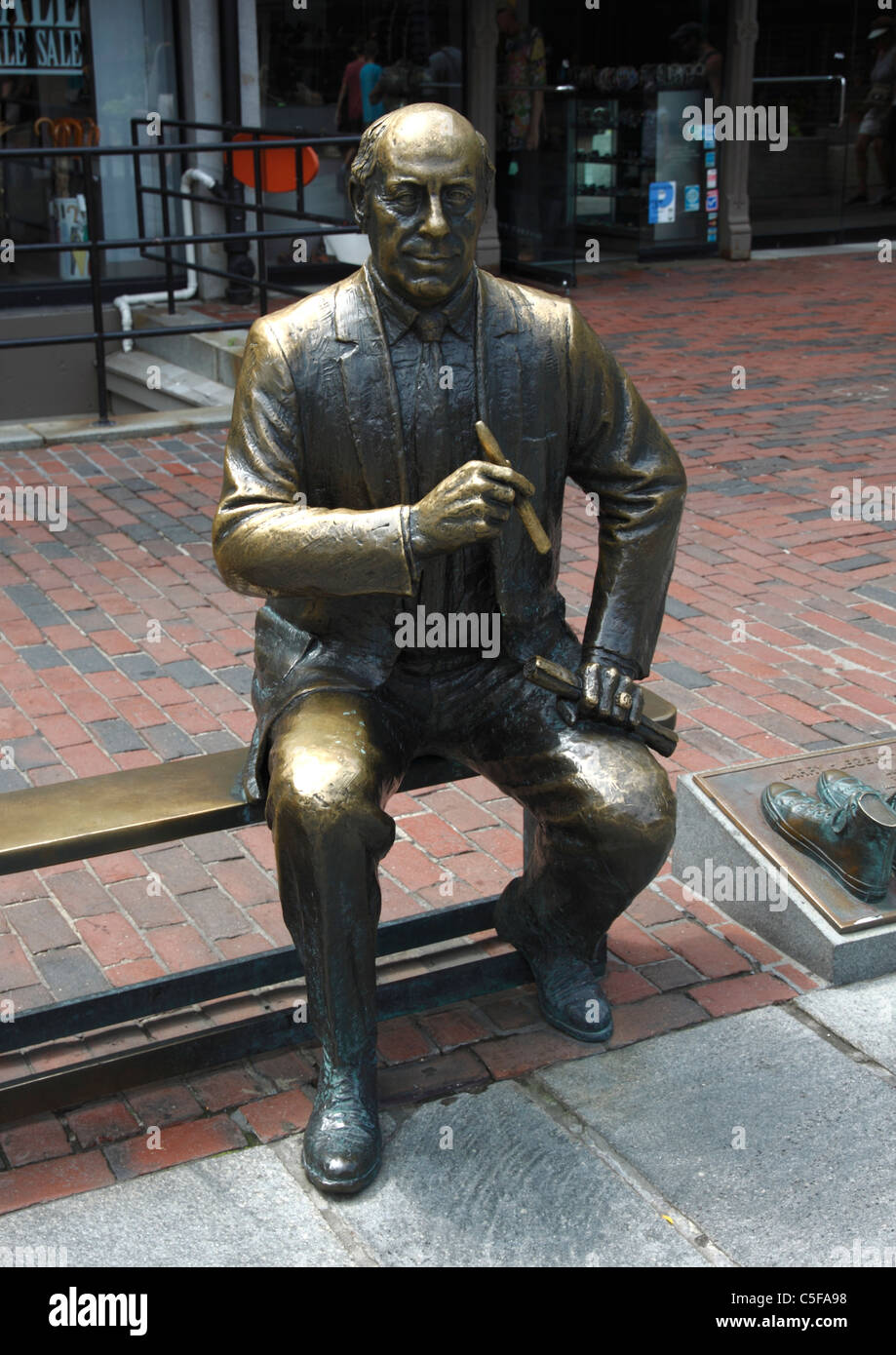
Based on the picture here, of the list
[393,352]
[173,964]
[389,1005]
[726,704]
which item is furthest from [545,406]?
[726,704]

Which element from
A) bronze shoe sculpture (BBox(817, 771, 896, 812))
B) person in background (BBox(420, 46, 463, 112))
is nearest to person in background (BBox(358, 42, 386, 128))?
person in background (BBox(420, 46, 463, 112))

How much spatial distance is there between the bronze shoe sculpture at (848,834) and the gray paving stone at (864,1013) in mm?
210

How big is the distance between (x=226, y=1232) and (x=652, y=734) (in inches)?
50.5

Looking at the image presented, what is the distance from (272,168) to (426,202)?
26.5 feet

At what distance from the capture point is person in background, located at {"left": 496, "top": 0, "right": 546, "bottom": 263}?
1250 cm

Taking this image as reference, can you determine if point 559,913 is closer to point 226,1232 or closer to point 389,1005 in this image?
point 389,1005

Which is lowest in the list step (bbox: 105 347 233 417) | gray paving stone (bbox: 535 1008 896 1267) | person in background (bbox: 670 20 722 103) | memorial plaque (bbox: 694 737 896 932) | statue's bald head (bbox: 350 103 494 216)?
gray paving stone (bbox: 535 1008 896 1267)

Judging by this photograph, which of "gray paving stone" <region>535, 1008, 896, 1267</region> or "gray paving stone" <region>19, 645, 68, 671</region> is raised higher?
"gray paving stone" <region>19, 645, 68, 671</region>

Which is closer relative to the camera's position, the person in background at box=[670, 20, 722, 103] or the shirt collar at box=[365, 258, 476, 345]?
the shirt collar at box=[365, 258, 476, 345]

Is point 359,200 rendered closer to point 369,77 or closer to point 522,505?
point 522,505

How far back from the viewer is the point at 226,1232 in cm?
288

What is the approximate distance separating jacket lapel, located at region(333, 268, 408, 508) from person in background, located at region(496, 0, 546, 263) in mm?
9911

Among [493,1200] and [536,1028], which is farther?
[536,1028]

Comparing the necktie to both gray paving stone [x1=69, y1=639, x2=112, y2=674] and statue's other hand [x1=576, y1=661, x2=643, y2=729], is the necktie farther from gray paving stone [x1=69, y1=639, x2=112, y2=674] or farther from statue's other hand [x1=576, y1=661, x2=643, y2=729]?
gray paving stone [x1=69, y1=639, x2=112, y2=674]
